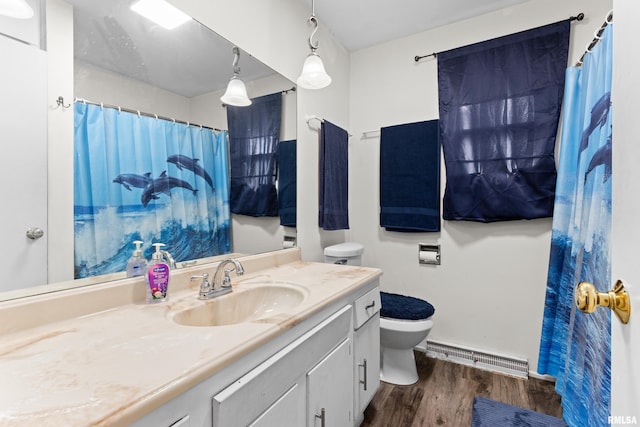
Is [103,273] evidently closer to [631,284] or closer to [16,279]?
[16,279]

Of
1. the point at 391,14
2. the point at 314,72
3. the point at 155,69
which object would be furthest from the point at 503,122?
the point at 155,69

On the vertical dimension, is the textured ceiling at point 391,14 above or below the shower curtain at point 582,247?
above

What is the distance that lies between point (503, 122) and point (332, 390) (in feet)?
6.26

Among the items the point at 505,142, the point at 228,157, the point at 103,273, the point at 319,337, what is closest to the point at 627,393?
the point at 319,337

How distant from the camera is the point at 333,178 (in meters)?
2.16

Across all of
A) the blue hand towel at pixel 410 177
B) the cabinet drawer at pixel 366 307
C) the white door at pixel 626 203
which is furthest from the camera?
the blue hand towel at pixel 410 177

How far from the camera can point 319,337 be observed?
3.39 feet

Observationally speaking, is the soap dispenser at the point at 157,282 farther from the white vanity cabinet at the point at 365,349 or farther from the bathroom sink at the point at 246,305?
the white vanity cabinet at the point at 365,349

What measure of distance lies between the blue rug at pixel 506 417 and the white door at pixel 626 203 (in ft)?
4.15

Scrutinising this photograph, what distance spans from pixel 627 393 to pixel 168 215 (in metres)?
1.33

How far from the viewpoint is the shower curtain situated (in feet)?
4.01

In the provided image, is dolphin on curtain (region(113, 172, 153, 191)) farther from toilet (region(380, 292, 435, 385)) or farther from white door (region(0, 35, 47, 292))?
toilet (region(380, 292, 435, 385))

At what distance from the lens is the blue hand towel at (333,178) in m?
2.06

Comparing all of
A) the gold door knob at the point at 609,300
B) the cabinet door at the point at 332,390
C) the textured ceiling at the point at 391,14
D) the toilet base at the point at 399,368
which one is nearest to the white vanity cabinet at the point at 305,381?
the cabinet door at the point at 332,390
